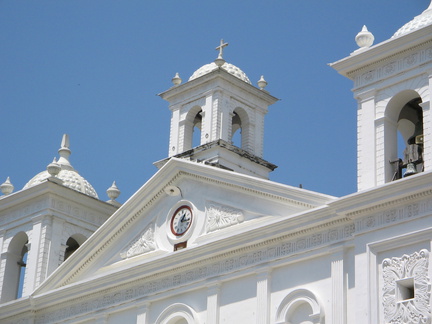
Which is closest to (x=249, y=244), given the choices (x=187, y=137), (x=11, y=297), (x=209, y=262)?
(x=209, y=262)

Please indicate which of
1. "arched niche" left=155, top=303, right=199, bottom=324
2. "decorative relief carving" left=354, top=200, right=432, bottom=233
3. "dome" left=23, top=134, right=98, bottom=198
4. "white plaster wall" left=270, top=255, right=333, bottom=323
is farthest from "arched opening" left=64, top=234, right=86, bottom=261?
"decorative relief carving" left=354, top=200, right=432, bottom=233

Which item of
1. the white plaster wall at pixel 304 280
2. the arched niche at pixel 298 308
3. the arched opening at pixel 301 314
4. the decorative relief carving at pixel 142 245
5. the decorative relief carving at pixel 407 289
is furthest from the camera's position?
the decorative relief carving at pixel 142 245

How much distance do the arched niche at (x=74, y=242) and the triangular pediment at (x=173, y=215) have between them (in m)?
2.91

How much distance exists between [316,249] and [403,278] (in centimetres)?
297

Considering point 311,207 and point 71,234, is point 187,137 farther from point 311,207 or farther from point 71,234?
point 311,207

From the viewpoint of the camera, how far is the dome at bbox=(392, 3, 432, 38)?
27.1m

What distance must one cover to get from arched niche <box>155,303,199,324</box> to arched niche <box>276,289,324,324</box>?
2.70 meters

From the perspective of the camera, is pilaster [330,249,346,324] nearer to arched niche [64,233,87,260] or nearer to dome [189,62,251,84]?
dome [189,62,251,84]

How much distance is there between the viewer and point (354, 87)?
91.0ft

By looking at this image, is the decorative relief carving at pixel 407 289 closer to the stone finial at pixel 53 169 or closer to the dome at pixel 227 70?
the dome at pixel 227 70

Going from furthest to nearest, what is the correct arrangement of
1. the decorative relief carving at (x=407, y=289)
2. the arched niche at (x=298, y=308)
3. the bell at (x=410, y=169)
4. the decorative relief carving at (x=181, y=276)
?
the decorative relief carving at (x=181, y=276), the arched niche at (x=298, y=308), the bell at (x=410, y=169), the decorative relief carving at (x=407, y=289)

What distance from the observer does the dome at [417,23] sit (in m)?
27.1

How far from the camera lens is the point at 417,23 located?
27.3 meters

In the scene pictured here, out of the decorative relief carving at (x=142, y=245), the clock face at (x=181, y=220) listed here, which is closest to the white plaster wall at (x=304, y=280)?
the clock face at (x=181, y=220)
